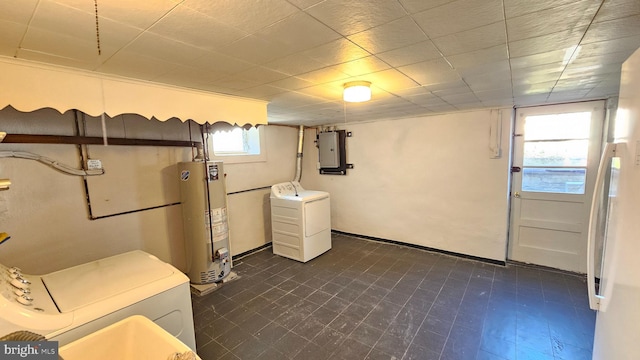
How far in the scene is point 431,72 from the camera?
1824 millimetres

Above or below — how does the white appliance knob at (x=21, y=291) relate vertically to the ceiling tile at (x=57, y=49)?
below

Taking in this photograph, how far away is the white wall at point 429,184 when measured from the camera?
3418 millimetres

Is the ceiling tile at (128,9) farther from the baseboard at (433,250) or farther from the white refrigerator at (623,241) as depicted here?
the baseboard at (433,250)

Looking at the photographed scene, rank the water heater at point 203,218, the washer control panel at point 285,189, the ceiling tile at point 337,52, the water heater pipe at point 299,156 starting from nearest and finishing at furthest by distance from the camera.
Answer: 1. the ceiling tile at point 337,52
2. the water heater at point 203,218
3. the washer control panel at point 285,189
4. the water heater pipe at point 299,156

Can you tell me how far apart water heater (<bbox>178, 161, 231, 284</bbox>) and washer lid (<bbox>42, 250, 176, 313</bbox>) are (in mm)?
855

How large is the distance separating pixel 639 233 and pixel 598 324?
82cm

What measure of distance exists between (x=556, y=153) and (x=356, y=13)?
3.46 m

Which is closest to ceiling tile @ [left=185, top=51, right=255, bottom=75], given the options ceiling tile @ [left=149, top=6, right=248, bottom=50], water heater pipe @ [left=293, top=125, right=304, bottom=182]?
ceiling tile @ [left=149, top=6, right=248, bottom=50]

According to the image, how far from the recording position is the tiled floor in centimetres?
205

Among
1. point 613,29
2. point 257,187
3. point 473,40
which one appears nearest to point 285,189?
point 257,187

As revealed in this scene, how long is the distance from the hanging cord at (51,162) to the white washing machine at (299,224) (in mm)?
2158

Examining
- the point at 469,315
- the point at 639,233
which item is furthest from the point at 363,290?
the point at 639,233

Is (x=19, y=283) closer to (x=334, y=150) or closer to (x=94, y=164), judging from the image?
(x=94, y=164)

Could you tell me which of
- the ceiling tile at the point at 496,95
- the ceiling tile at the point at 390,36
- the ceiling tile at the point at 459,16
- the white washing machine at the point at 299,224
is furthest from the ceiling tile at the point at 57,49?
the ceiling tile at the point at 496,95
